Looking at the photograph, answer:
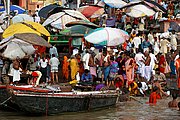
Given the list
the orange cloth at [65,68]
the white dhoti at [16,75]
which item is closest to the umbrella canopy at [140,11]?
the orange cloth at [65,68]

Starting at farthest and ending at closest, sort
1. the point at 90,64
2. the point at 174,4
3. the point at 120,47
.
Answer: the point at 174,4 < the point at 120,47 < the point at 90,64

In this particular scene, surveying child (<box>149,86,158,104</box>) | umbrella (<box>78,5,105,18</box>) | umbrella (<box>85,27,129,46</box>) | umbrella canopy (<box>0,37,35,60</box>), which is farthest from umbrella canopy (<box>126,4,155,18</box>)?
umbrella canopy (<box>0,37,35,60</box>)

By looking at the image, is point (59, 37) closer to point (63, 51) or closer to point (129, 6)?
point (63, 51)

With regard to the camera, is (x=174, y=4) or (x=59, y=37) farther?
(x=174, y=4)

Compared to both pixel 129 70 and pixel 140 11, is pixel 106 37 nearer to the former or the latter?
pixel 129 70

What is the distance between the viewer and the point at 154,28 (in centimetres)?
2752

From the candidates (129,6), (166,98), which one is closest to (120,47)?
(129,6)

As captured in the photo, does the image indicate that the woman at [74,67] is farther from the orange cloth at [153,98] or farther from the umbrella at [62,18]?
the orange cloth at [153,98]

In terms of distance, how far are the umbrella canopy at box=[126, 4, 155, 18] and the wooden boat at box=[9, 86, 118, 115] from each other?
25.1 ft

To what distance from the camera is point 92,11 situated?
1084 inches

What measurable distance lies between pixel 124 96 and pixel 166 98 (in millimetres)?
1676

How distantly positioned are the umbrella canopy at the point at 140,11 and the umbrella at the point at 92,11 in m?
2.14

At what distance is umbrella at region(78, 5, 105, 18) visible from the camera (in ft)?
89.9

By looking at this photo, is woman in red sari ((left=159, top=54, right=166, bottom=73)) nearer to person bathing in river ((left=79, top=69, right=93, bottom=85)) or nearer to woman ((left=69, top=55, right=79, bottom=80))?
woman ((left=69, top=55, right=79, bottom=80))
